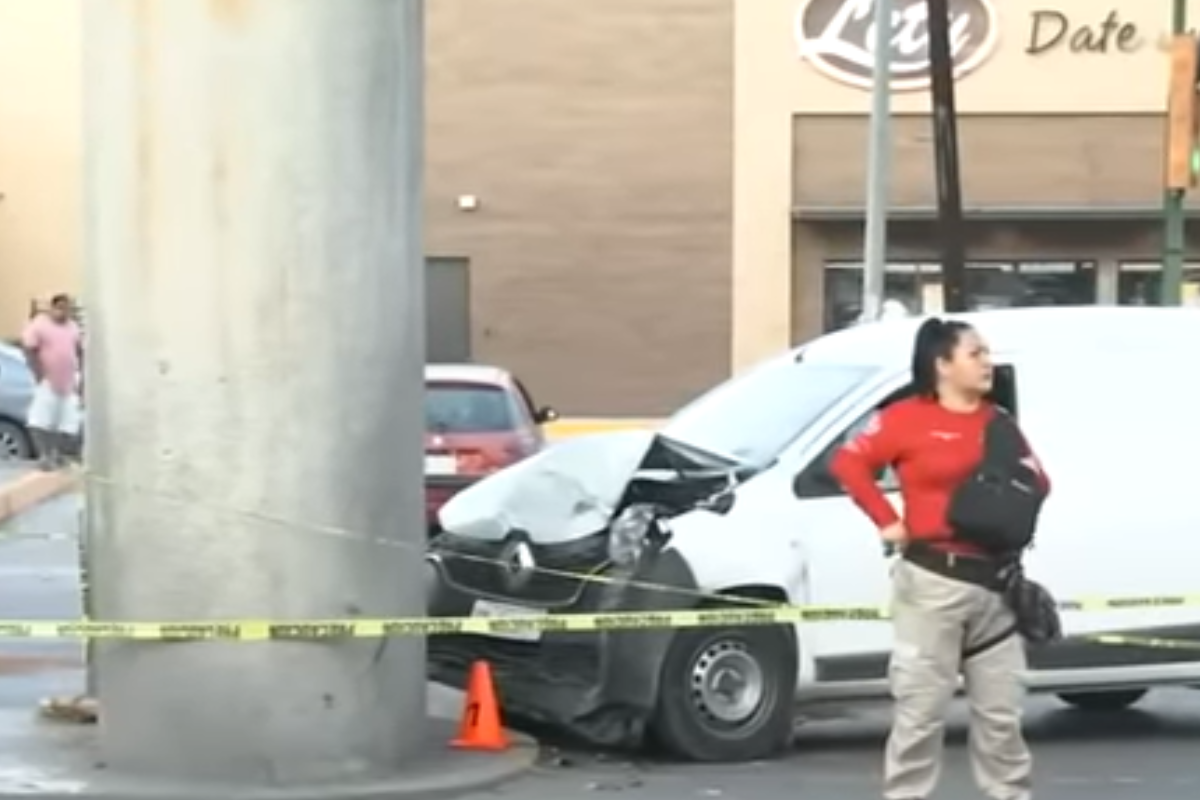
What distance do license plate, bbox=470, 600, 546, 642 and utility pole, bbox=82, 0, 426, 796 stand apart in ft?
3.84

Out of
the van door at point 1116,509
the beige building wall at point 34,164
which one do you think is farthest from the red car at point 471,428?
the beige building wall at point 34,164

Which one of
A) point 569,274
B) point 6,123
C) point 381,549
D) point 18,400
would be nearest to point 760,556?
point 381,549

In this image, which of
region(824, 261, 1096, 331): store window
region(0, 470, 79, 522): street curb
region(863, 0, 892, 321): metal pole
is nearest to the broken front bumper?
region(0, 470, 79, 522): street curb

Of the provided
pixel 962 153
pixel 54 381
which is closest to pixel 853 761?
pixel 54 381

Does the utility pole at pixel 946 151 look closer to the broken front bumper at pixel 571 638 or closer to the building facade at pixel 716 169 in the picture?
the building facade at pixel 716 169

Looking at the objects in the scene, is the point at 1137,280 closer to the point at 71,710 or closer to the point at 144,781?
the point at 71,710

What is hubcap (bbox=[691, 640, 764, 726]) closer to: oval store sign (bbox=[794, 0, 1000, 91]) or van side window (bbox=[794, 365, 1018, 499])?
van side window (bbox=[794, 365, 1018, 499])

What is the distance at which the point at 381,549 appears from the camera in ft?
31.2

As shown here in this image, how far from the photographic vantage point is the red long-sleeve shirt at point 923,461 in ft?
26.8

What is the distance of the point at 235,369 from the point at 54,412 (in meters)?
13.9

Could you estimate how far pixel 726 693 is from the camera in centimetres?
1032

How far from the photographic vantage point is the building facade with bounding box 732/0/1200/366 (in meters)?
35.5

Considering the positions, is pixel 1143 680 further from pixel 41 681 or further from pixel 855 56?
pixel 855 56

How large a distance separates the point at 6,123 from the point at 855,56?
12.9 metres
